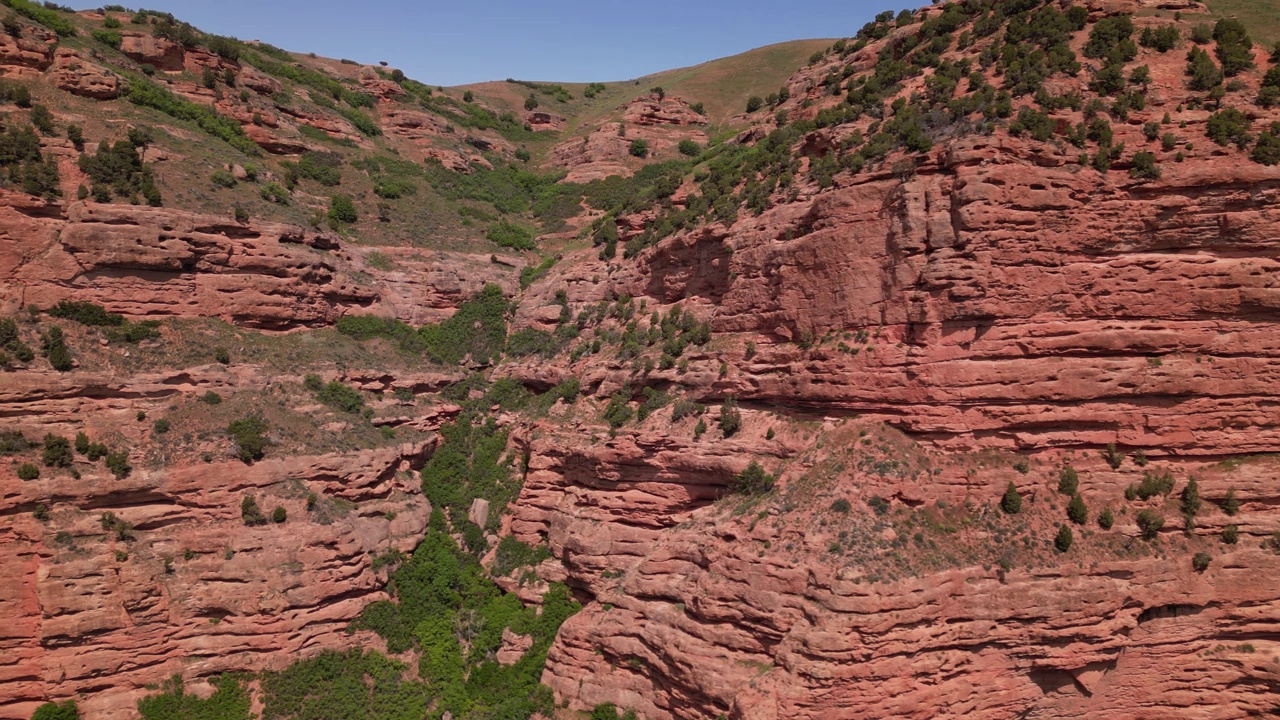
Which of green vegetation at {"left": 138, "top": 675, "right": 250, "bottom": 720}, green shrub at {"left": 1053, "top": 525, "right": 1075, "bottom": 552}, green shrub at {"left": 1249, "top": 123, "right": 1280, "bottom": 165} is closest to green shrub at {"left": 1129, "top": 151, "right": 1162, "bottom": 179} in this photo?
green shrub at {"left": 1249, "top": 123, "right": 1280, "bottom": 165}

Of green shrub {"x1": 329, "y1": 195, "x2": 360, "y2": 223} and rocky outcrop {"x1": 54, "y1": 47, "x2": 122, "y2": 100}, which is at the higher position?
rocky outcrop {"x1": 54, "y1": 47, "x2": 122, "y2": 100}

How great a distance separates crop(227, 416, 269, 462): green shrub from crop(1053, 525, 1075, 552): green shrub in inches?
1244

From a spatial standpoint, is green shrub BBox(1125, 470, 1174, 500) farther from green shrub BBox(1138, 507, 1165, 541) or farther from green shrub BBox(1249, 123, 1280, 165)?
green shrub BBox(1249, 123, 1280, 165)

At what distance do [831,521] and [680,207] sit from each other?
24.5 meters

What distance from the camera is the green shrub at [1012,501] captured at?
69.3 feet

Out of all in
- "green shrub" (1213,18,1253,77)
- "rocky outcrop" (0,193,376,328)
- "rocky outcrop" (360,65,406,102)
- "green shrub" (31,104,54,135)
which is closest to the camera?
"green shrub" (1213,18,1253,77)

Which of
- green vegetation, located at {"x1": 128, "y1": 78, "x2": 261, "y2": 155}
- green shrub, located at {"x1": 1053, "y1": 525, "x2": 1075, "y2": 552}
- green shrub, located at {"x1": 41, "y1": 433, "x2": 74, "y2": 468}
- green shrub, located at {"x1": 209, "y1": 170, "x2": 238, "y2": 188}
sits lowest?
green shrub, located at {"x1": 1053, "y1": 525, "x2": 1075, "y2": 552}

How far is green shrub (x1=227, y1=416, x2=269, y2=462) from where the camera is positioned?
90.1ft

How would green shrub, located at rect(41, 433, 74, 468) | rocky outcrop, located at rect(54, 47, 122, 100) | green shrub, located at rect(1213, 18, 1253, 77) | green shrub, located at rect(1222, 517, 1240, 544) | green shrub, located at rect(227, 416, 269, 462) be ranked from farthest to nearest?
rocky outcrop, located at rect(54, 47, 122, 100), green shrub, located at rect(227, 416, 269, 462), green shrub, located at rect(41, 433, 74, 468), green shrub, located at rect(1213, 18, 1253, 77), green shrub, located at rect(1222, 517, 1240, 544)

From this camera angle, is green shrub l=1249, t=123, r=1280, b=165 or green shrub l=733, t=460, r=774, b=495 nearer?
green shrub l=1249, t=123, r=1280, b=165

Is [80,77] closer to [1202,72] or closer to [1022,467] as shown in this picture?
[1022,467]

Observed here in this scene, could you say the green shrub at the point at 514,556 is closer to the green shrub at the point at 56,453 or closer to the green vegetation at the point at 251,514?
the green vegetation at the point at 251,514

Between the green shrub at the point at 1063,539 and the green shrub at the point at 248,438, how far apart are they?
31.6 metres

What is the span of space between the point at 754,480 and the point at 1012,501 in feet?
29.4
